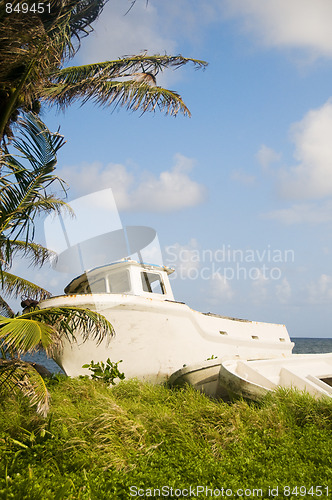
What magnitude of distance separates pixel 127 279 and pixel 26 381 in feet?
21.2

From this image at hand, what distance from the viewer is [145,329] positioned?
11766 mm

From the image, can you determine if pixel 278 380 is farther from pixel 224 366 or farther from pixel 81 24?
pixel 81 24

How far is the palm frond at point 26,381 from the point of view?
6.32 meters

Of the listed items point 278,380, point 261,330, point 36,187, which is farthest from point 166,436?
point 261,330

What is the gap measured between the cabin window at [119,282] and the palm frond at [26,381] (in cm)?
595

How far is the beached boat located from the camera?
11.5 m

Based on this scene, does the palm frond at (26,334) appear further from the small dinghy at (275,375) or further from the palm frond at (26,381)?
the small dinghy at (275,375)

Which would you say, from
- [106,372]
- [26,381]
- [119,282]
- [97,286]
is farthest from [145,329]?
[26,381]

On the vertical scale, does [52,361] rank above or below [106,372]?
below

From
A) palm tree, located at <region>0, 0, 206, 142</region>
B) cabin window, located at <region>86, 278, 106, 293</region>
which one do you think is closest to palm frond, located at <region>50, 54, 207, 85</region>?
palm tree, located at <region>0, 0, 206, 142</region>

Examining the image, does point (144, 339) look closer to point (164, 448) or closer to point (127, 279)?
point (127, 279)

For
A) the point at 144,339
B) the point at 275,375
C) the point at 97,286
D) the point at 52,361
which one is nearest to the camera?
the point at 275,375

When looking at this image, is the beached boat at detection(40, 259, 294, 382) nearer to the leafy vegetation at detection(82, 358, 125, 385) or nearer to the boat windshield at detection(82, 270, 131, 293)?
the boat windshield at detection(82, 270, 131, 293)

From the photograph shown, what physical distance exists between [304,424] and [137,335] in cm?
569
